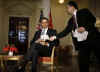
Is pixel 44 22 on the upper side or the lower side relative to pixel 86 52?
upper

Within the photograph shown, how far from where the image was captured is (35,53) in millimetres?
2816

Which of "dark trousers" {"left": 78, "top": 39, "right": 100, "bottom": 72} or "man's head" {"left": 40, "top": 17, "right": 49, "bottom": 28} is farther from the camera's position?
"man's head" {"left": 40, "top": 17, "right": 49, "bottom": 28}

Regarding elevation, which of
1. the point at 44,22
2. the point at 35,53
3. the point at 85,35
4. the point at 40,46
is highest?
the point at 44,22

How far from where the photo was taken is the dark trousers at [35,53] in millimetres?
2747

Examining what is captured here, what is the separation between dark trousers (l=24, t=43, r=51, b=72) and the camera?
2747mm

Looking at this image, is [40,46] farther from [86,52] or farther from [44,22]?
[86,52]

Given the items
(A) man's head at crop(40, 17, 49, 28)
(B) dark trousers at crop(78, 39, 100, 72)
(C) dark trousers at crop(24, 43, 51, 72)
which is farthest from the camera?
(A) man's head at crop(40, 17, 49, 28)

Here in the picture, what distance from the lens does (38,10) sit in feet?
22.6

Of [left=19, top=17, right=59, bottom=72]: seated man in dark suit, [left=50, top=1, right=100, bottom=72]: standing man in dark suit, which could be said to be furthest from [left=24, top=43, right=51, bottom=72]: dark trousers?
[left=50, top=1, right=100, bottom=72]: standing man in dark suit

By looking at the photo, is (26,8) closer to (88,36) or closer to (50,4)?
(50,4)

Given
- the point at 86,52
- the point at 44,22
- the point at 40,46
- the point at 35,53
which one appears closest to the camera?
the point at 86,52

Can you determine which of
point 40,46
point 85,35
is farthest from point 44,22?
point 85,35

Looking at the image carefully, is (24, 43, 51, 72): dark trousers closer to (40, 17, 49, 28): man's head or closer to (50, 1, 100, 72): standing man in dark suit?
(40, 17, 49, 28): man's head

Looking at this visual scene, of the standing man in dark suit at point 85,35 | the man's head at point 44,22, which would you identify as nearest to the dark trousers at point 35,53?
the man's head at point 44,22
